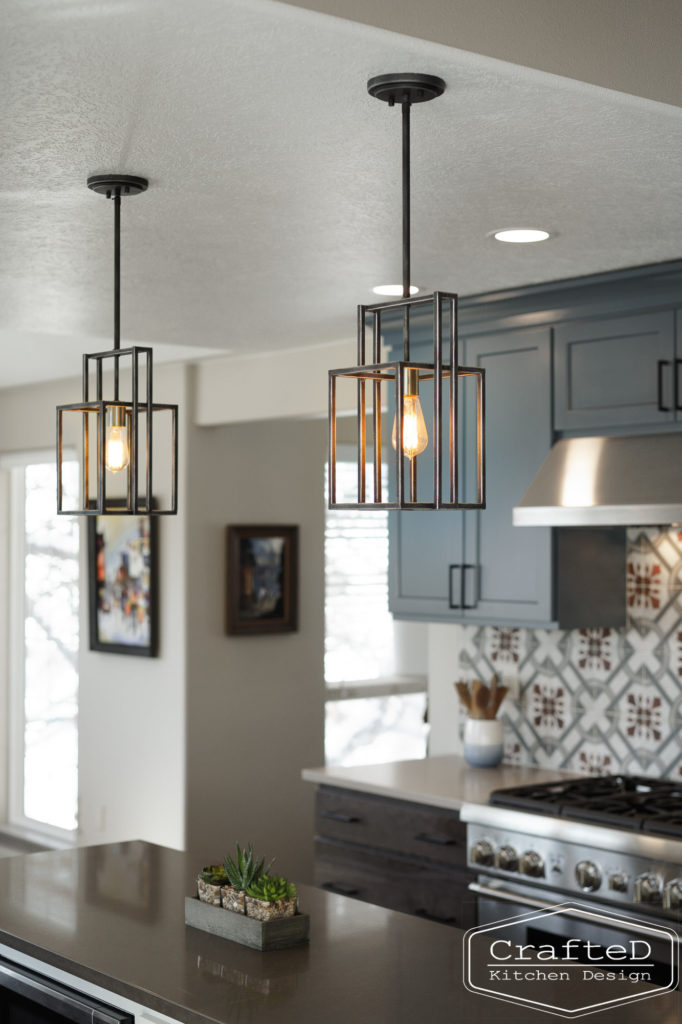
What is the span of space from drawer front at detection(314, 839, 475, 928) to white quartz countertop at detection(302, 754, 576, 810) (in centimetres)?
22

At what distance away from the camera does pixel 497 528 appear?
4.21m

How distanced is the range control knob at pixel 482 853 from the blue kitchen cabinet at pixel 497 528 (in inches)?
29.1

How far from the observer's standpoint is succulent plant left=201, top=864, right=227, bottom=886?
2623mm

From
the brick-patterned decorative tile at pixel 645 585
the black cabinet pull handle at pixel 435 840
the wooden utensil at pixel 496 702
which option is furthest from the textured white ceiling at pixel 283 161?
the black cabinet pull handle at pixel 435 840

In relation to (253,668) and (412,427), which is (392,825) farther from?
(412,427)

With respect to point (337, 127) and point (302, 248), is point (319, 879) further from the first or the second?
point (337, 127)

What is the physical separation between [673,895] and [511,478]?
56.8 inches

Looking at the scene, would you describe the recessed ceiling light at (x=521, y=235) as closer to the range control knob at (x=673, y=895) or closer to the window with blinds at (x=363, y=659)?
the range control knob at (x=673, y=895)

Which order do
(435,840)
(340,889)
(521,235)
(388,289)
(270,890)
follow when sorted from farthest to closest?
1. (340,889)
2. (435,840)
3. (388,289)
4. (521,235)
5. (270,890)

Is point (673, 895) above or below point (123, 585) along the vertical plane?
below

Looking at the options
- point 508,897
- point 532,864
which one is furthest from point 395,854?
point 532,864

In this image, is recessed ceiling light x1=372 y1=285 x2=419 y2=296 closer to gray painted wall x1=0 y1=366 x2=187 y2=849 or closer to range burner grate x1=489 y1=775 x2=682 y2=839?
range burner grate x1=489 y1=775 x2=682 y2=839

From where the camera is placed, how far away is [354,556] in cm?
739

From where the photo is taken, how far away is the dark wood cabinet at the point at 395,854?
4039 millimetres
